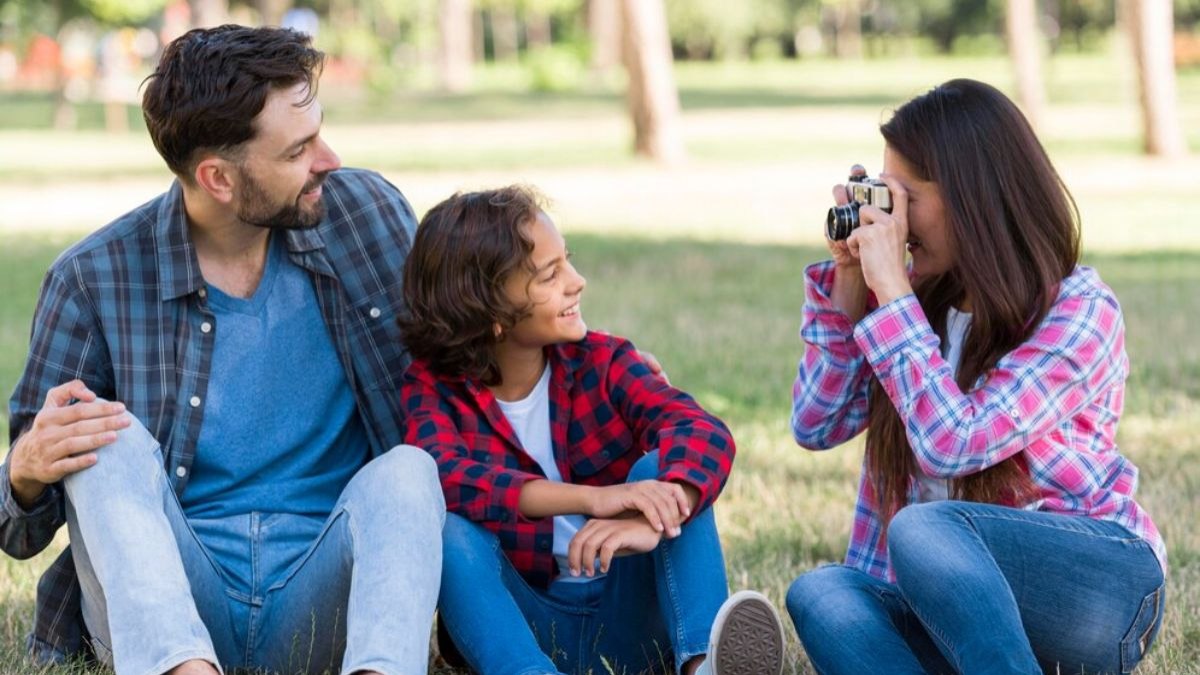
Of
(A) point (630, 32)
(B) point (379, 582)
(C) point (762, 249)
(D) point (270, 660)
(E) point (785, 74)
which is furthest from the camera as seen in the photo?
(E) point (785, 74)

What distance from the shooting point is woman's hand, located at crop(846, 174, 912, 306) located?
11.0 feet

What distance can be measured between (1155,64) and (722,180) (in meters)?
4.60

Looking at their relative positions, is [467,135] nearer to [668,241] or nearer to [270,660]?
[668,241]

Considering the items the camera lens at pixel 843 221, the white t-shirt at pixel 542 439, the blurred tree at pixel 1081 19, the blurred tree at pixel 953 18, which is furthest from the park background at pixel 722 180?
the blurred tree at pixel 953 18

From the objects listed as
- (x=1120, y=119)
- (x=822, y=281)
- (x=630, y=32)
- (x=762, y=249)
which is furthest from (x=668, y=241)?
(x=1120, y=119)

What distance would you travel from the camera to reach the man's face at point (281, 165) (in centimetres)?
368

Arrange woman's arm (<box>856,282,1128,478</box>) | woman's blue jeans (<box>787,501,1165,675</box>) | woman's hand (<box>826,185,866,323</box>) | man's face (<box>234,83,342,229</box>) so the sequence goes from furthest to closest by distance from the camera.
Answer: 1. man's face (<box>234,83,342,229</box>)
2. woman's hand (<box>826,185,866,323</box>)
3. woman's arm (<box>856,282,1128,478</box>)
4. woman's blue jeans (<box>787,501,1165,675</box>)

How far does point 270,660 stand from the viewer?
3.66 m

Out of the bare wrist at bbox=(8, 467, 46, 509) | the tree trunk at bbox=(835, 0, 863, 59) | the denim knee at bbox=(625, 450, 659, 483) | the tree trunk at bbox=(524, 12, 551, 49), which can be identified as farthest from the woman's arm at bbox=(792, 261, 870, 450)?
the tree trunk at bbox=(524, 12, 551, 49)

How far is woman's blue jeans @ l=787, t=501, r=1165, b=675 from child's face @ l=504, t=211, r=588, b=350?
0.78 m

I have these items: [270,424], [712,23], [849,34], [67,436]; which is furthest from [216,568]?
[849,34]

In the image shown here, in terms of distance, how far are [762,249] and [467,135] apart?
14.7 metres

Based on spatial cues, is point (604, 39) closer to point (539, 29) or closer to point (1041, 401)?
point (539, 29)

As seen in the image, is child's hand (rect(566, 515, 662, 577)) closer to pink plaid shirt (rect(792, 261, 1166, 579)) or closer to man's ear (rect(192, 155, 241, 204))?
pink plaid shirt (rect(792, 261, 1166, 579))
